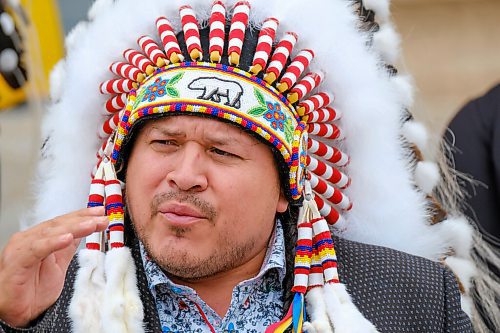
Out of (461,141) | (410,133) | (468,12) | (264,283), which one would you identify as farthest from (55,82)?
(468,12)

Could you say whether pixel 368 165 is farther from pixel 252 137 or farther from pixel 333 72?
pixel 252 137

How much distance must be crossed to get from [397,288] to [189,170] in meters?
→ 0.73

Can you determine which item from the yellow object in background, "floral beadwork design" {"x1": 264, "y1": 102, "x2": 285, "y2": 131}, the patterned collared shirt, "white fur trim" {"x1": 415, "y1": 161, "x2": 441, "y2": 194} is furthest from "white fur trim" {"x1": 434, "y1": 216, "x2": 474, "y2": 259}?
the yellow object in background

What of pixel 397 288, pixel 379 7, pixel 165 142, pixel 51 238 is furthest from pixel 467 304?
pixel 51 238

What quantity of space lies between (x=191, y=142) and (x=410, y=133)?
33.6 inches

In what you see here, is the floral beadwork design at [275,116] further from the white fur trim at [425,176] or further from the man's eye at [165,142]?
the white fur trim at [425,176]

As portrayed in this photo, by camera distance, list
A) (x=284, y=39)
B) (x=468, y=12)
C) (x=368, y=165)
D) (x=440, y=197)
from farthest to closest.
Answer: (x=468, y=12) → (x=440, y=197) → (x=368, y=165) → (x=284, y=39)

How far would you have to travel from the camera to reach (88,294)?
8.23 feet

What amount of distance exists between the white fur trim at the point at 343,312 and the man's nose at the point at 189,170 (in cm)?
47

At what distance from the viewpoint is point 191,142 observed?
8.27 ft

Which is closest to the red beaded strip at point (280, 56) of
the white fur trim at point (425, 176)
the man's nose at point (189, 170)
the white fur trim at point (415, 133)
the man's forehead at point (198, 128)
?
the man's forehead at point (198, 128)

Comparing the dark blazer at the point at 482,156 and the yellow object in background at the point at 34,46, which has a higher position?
the yellow object in background at the point at 34,46

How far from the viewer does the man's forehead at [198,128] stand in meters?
2.52

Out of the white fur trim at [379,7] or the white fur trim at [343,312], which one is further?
the white fur trim at [379,7]
